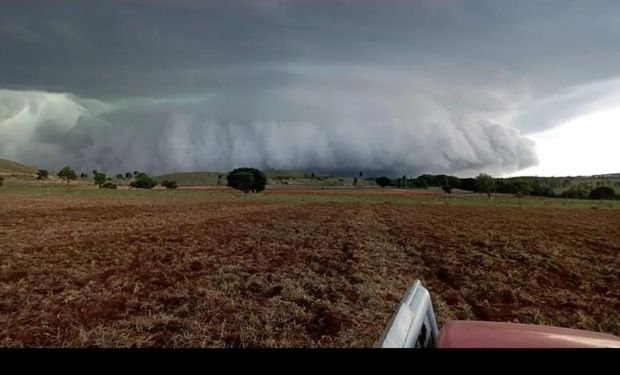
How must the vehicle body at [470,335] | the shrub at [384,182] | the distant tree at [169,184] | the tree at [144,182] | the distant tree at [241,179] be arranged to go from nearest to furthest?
the vehicle body at [470,335] → the distant tree at [241,179] → the distant tree at [169,184] → the tree at [144,182] → the shrub at [384,182]

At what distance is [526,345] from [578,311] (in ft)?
29.3

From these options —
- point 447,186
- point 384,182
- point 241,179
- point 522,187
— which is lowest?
point 447,186

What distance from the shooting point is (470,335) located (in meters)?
2.04

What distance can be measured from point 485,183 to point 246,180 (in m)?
69.3

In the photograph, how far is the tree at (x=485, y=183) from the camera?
11769 cm

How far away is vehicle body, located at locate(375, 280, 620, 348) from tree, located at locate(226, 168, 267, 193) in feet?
269

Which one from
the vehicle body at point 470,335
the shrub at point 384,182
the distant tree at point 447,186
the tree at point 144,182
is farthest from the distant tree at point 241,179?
the vehicle body at point 470,335

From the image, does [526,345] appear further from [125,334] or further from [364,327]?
[125,334]

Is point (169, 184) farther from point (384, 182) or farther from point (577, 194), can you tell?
point (577, 194)

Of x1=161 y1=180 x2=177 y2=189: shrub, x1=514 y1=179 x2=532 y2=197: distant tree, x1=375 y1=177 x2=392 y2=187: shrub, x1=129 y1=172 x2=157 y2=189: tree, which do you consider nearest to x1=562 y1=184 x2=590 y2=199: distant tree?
x1=514 y1=179 x2=532 y2=197: distant tree

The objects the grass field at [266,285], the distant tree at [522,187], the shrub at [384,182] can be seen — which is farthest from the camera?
the shrub at [384,182]

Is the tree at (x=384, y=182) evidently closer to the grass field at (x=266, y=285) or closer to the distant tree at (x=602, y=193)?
the distant tree at (x=602, y=193)

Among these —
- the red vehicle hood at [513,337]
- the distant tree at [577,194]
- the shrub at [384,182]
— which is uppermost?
the red vehicle hood at [513,337]

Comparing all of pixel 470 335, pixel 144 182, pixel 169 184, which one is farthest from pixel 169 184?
pixel 470 335
